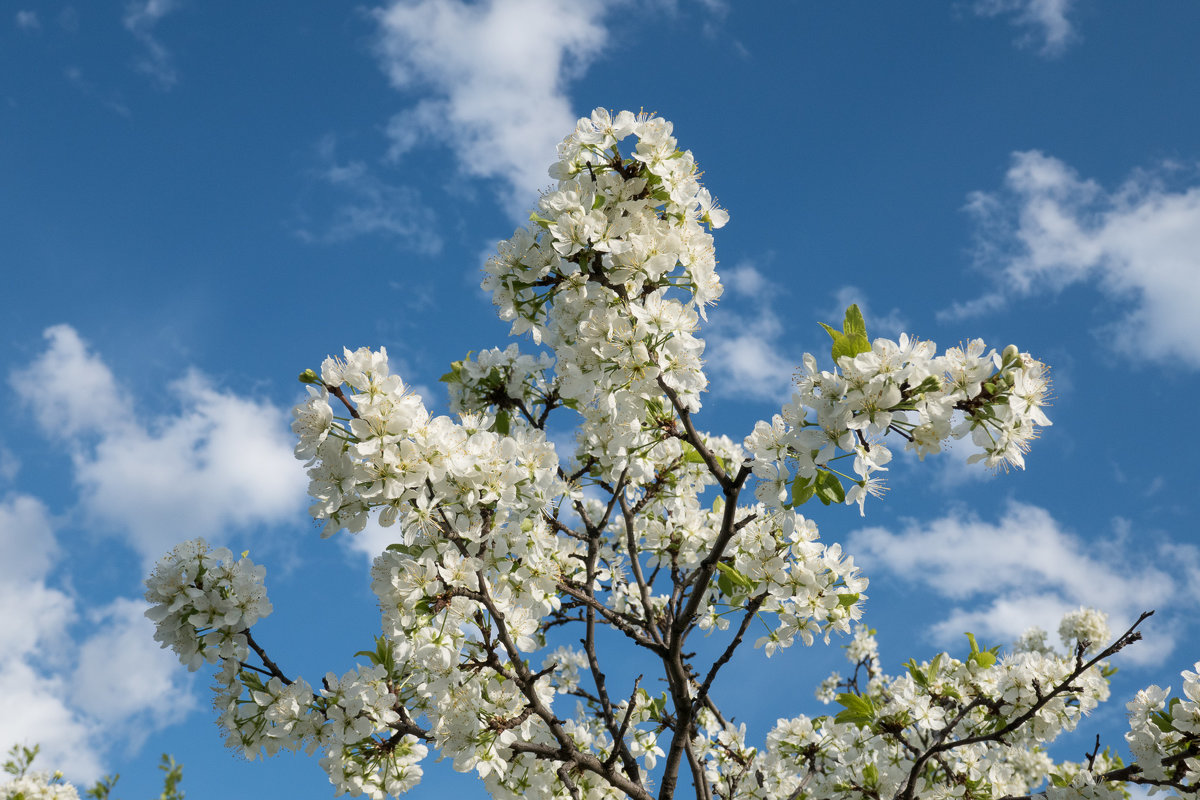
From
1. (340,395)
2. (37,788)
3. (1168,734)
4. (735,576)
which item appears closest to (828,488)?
(735,576)

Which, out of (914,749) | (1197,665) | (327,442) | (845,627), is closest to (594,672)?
(845,627)

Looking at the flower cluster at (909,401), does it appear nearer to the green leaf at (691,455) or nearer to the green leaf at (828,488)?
the green leaf at (828,488)

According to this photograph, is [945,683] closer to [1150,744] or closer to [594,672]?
[1150,744]

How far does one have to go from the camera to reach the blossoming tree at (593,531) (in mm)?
3328

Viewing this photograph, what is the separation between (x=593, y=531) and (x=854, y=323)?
119 inches

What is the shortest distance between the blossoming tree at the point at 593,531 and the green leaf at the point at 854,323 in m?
0.01

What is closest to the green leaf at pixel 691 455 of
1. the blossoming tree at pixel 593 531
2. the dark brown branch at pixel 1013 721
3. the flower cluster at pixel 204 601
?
the blossoming tree at pixel 593 531

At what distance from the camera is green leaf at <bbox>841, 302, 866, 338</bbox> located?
3377 millimetres

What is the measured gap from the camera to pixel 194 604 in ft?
13.2

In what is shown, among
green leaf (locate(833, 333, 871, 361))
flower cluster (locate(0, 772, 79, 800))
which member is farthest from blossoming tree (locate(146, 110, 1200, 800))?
flower cluster (locate(0, 772, 79, 800))

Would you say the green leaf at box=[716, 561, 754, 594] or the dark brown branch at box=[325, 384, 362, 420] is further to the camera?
the green leaf at box=[716, 561, 754, 594]

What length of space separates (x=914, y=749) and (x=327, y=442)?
4.51m

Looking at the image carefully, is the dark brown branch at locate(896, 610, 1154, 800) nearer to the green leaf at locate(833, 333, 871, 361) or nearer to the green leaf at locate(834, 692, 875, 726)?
the green leaf at locate(834, 692, 875, 726)

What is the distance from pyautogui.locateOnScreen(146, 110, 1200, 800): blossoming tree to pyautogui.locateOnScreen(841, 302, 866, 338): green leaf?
0.01 metres
